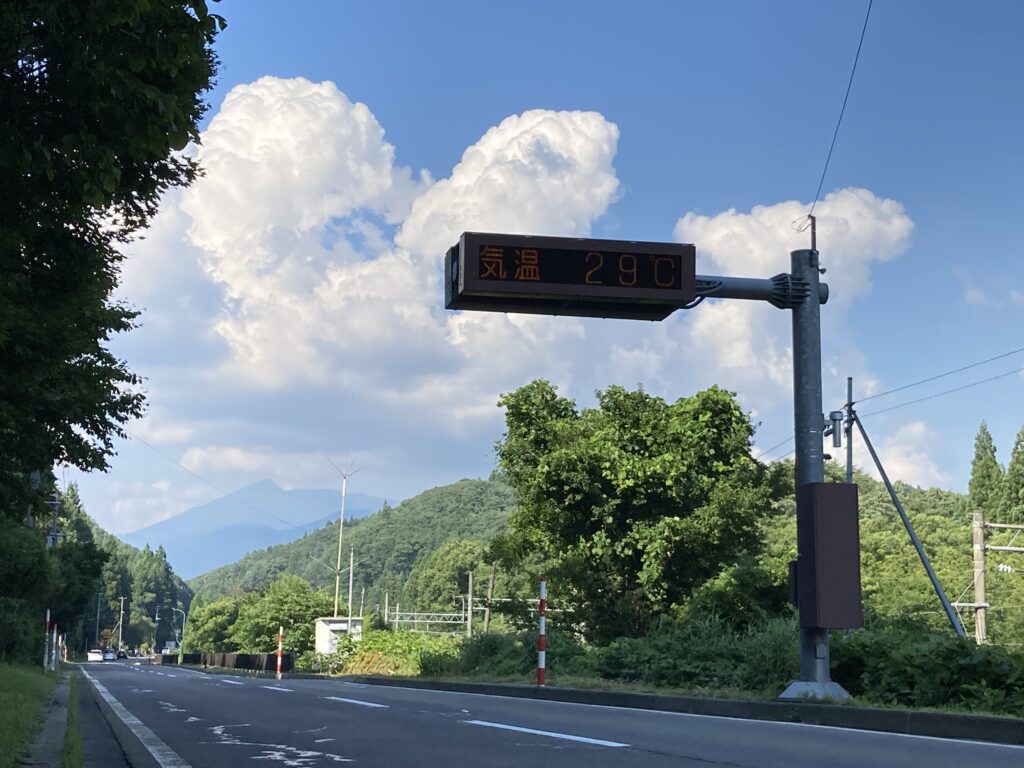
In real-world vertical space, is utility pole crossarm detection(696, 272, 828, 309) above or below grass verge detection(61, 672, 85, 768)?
above

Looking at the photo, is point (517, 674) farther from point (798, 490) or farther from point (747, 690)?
point (798, 490)

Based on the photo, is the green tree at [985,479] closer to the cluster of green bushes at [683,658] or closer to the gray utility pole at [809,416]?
the cluster of green bushes at [683,658]

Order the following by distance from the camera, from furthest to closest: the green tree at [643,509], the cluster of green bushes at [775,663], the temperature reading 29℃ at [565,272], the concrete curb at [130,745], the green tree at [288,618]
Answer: the green tree at [288,618] < the green tree at [643,509] < the temperature reading 29℃ at [565,272] < the cluster of green bushes at [775,663] < the concrete curb at [130,745]

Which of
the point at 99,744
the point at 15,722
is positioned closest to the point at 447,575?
the point at 15,722

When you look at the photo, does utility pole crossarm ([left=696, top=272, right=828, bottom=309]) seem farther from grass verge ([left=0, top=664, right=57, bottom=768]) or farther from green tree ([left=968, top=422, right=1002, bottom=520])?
green tree ([left=968, top=422, right=1002, bottom=520])

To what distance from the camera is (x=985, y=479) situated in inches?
4205

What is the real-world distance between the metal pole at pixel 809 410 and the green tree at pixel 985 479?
98106 millimetres

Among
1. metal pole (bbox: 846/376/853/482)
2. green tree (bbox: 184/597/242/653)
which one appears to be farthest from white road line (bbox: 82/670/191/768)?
green tree (bbox: 184/597/242/653)

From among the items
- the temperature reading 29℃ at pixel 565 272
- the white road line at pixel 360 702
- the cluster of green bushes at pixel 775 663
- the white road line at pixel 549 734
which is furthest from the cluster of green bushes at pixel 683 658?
the temperature reading 29℃ at pixel 565 272

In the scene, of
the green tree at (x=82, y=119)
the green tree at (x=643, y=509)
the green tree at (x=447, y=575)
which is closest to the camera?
the green tree at (x=82, y=119)

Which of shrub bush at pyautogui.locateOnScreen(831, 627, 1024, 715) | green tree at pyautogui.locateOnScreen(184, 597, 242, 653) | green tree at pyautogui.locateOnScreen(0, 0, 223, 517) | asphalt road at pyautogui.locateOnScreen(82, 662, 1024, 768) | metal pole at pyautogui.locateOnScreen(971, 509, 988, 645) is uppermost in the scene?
green tree at pyautogui.locateOnScreen(0, 0, 223, 517)

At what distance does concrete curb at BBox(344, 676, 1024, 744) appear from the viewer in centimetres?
878

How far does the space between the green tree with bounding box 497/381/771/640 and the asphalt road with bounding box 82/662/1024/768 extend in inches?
704

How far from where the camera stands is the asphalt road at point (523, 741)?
24.2ft
